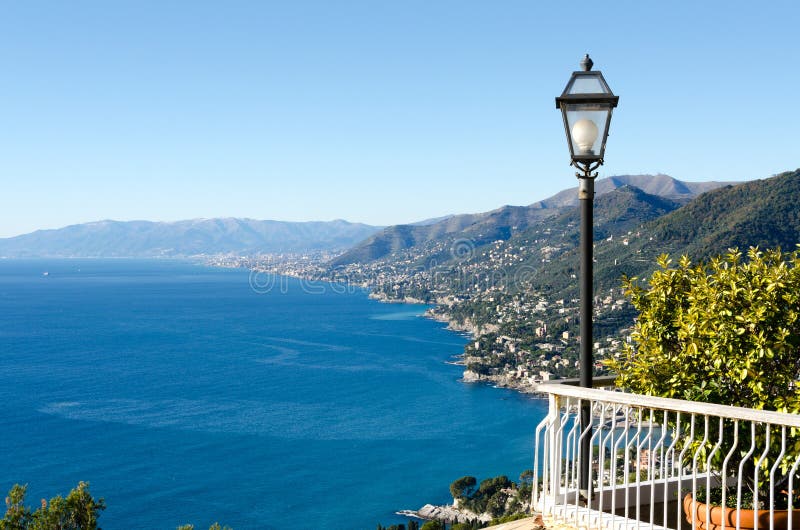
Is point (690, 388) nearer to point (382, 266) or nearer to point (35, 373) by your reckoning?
point (35, 373)

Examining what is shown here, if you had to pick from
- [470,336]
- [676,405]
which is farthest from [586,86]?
[470,336]

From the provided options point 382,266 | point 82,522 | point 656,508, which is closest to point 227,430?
point 82,522

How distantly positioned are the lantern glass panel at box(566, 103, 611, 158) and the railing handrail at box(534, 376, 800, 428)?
52.9 inches

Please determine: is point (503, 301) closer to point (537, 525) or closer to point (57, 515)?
point (57, 515)

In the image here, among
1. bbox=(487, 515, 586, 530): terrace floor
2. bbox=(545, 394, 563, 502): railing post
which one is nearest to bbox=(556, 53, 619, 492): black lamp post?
bbox=(545, 394, 563, 502): railing post

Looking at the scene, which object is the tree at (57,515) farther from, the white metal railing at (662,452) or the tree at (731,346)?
the tree at (731,346)

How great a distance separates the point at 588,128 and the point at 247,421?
49931mm

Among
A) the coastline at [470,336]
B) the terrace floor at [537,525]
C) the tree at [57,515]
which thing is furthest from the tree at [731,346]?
the coastline at [470,336]

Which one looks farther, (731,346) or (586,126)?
(586,126)

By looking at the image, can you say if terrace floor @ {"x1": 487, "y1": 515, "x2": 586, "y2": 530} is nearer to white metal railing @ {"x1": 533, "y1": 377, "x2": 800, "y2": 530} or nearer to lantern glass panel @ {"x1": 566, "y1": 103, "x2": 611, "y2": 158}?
white metal railing @ {"x1": 533, "y1": 377, "x2": 800, "y2": 530}

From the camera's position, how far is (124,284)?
156 m

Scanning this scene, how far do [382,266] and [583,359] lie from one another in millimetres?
192881

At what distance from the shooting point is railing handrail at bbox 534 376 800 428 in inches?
121

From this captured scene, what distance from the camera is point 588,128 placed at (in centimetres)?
406
